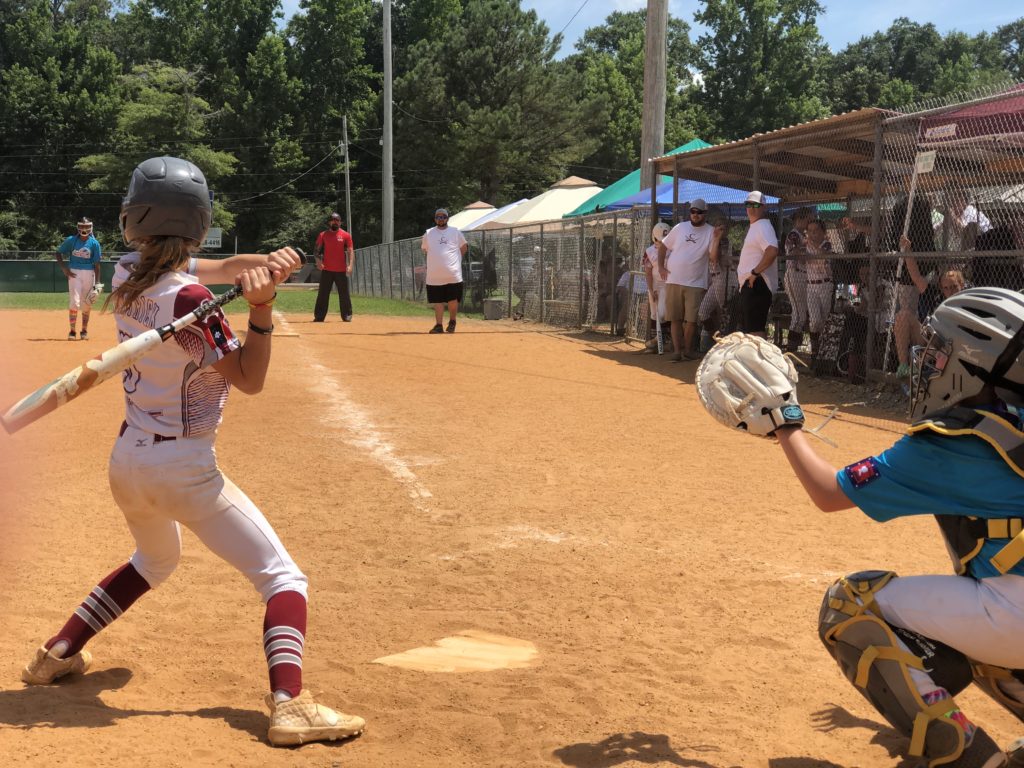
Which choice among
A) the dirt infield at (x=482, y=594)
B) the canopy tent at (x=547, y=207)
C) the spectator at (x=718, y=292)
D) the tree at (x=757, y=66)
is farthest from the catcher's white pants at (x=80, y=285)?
the tree at (x=757, y=66)

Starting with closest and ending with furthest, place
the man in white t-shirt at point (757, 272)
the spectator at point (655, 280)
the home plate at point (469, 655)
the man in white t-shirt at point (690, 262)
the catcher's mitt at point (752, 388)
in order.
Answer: the catcher's mitt at point (752, 388) → the home plate at point (469, 655) → the man in white t-shirt at point (757, 272) → the man in white t-shirt at point (690, 262) → the spectator at point (655, 280)

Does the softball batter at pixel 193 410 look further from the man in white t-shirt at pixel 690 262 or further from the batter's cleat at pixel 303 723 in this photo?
the man in white t-shirt at pixel 690 262

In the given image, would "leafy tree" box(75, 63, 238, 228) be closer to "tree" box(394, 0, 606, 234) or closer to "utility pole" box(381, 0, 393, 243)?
"tree" box(394, 0, 606, 234)

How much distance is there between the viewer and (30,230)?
59.2m

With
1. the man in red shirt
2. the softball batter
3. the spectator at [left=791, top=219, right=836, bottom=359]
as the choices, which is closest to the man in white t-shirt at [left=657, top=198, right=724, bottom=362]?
the spectator at [left=791, top=219, right=836, bottom=359]

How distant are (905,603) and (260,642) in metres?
2.53

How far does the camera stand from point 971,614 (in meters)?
2.65

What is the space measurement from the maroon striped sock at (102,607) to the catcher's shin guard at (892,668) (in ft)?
7.88

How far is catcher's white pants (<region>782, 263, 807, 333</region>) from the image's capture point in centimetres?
1268

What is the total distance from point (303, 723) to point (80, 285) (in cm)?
1431

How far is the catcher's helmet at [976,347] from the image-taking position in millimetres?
2605

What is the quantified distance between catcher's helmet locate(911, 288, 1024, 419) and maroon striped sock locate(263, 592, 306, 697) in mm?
2046

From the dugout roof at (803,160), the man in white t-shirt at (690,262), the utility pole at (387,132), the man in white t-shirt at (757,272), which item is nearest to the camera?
the dugout roof at (803,160)

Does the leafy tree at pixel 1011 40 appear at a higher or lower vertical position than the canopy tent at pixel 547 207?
higher
